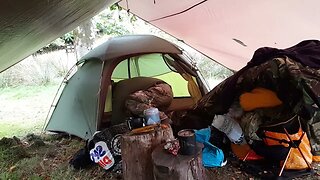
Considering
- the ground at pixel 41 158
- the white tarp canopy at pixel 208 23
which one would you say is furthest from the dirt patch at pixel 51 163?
the white tarp canopy at pixel 208 23

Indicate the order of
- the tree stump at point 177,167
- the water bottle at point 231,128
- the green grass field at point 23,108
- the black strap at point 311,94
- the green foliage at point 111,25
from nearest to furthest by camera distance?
the tree stump at point 177,167
the black strap at point 311,94
the water bottle at point 231,128
the green grass field at point 23,108
the green foliage at point 111,25

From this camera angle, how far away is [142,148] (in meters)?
1.95

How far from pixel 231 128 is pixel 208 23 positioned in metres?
1.35

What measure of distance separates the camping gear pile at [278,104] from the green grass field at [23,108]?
2687mm

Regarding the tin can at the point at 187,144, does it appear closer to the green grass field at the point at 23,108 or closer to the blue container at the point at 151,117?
the blue container at the point at 151,117

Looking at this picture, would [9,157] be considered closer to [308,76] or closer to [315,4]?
[308,76]

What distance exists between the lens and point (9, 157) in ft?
9.90

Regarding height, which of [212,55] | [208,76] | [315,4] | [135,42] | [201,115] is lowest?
[208,76]

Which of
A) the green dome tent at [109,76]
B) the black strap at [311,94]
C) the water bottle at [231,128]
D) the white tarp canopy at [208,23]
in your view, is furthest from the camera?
the green dome tent at [109,76]

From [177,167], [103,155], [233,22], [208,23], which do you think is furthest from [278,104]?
[208,23]

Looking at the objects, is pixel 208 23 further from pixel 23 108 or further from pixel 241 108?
pixel 23 108

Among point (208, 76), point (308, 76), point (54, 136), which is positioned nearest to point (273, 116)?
point (308, 76)

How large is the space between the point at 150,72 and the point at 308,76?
234 cm

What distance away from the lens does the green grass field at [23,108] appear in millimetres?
4359
